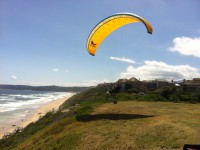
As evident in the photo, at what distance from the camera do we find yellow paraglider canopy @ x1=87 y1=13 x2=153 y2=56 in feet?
65.9

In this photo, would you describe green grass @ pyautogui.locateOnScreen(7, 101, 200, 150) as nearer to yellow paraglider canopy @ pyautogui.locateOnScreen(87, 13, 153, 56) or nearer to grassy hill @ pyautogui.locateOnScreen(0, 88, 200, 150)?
grassy hill @ pyautogui.locateOnScreen(0, 88, 200, 150)

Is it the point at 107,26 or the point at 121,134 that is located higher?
the point at 107,26

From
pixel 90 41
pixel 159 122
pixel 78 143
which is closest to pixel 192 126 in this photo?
pixel 159 122

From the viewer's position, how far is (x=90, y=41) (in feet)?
73.8

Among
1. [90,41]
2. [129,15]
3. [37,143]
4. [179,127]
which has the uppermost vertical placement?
[129,15]

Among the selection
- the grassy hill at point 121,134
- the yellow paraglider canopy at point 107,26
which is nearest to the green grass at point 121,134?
the grassy hill at point 121,134

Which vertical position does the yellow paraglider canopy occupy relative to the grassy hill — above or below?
above

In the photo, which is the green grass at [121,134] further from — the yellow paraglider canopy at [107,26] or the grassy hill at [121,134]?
the yellow paraglider canopy at [107,26]

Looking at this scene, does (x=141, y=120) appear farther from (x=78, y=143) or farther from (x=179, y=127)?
(x=78, y=143)

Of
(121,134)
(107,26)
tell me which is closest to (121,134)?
(121,134)

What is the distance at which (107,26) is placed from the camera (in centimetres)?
2175

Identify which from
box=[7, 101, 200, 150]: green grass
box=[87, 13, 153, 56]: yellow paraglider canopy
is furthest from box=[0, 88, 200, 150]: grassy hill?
box=[87, 13, 153, 56]: yellow paraglider canopy

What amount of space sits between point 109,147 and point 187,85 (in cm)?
5652

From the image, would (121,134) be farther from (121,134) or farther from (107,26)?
(107,26)
